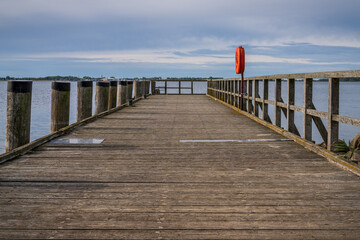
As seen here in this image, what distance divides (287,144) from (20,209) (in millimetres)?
4293

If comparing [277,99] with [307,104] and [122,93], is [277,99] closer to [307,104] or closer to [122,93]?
[307,104]

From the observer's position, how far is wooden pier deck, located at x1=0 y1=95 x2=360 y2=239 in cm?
265

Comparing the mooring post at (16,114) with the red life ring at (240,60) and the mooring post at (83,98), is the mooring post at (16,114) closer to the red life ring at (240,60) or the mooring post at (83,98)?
the mooring post at (83,98)

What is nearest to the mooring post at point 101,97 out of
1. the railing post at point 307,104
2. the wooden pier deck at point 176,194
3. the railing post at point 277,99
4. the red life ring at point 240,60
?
the red life ring at point 240,60

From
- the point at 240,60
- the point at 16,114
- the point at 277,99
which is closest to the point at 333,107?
the point at 277,99

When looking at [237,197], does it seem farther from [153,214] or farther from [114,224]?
[114,224]

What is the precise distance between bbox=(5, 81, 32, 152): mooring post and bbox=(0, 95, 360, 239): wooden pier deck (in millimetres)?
1093

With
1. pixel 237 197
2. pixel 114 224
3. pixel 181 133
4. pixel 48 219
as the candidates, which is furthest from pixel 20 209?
pixel 181 133

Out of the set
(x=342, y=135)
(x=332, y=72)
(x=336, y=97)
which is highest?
(x=332, y=72)

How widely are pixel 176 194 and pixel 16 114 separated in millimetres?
4304

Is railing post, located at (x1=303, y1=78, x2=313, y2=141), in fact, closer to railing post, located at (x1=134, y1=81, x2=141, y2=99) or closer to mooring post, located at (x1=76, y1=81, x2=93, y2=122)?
mooring post, located at (x1=76, y1=81, x2=93, y2=122)

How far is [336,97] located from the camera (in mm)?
4992

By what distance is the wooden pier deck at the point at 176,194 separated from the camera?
265 cm

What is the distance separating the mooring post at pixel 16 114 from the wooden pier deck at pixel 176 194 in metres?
1.09
